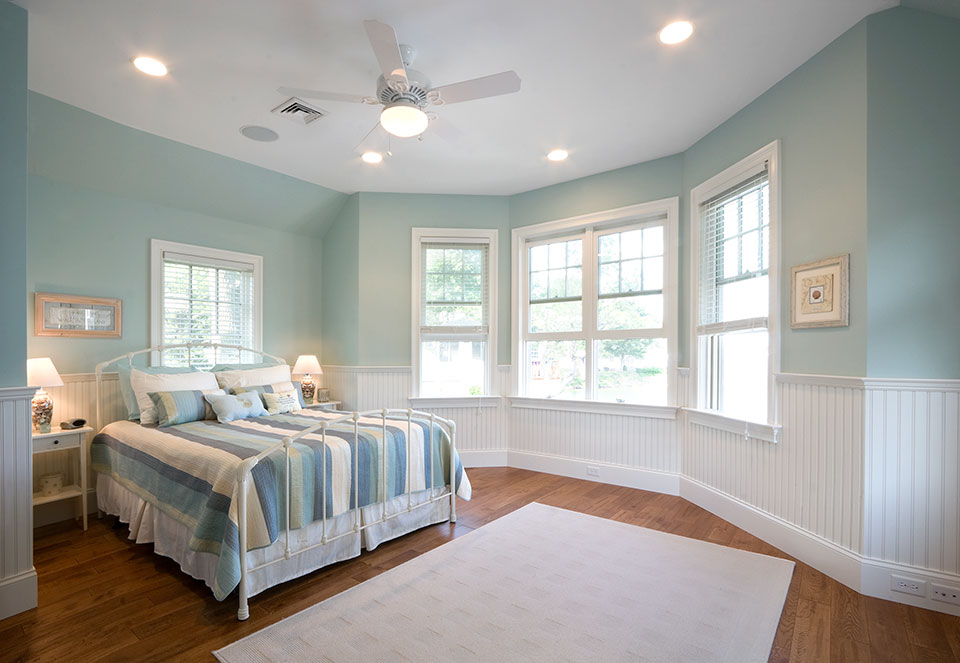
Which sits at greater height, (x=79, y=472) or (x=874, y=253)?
(x=874, y=253)

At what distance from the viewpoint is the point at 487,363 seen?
205 inches

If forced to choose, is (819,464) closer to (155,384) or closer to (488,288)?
(488,288)

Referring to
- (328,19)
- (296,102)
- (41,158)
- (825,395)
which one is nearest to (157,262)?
(41,158)

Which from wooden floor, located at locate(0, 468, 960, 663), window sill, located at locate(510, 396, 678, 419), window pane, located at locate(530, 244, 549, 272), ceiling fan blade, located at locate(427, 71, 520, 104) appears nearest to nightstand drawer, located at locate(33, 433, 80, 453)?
wooden floor, located at locate(0, 468, 960, 663)

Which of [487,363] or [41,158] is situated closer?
[41,158]

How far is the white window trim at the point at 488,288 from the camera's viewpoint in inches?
201

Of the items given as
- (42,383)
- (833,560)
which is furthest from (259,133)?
(833,560)

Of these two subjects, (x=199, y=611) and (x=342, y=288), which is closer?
(x=199, y=611)

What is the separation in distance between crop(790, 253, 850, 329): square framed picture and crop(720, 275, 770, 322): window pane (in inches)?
10.5

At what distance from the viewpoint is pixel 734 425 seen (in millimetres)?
3449

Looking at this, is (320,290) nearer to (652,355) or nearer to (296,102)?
(296,102)

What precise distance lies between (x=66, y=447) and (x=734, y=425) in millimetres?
4658

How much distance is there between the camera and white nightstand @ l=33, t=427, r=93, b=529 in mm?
3133

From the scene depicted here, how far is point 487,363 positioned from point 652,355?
171 centimetres
